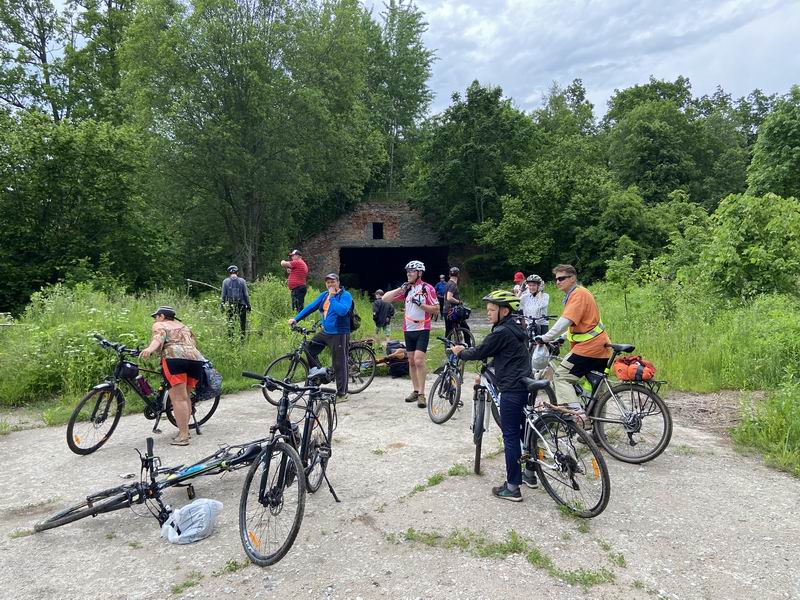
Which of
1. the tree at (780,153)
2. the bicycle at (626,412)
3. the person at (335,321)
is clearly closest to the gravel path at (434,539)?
the bicycle at (626,412)

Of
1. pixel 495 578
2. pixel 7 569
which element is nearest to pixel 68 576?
pixel 7 569

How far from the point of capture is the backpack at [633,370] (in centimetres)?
479

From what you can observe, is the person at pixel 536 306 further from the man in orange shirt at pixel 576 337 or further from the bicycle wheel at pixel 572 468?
the bicycle wheel at pixel 572 468

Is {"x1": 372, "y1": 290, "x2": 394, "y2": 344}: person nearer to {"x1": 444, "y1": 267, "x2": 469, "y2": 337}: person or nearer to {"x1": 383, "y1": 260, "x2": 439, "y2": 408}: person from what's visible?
{"x1": 444, "y1": 267, "x2": 469, "y2": 337}: person

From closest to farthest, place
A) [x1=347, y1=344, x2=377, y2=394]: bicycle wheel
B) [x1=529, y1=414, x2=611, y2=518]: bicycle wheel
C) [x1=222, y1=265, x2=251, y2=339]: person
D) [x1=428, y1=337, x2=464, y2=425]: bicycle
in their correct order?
1. [x1=529, y1=414, x2=611, y2=518]: bicycle wheel
2. [x1=428, y1=337, x2=464, y2=425]: bicycle
3. [x1=347, y1=344, x2=377, y2=394]: bicycle wheel
4. [x1=222, y1=265, x2=251, y2=339]: person

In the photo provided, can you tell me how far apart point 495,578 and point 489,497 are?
3.52 feet

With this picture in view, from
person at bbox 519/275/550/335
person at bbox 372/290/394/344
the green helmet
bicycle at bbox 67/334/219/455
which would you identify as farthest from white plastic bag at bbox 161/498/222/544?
person at bbox 372/290/394/344

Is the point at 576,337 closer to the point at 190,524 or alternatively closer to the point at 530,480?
the point at 530,480

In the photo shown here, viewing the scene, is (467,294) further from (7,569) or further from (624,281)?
(7,569)

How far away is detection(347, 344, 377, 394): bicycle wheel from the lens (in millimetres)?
8219

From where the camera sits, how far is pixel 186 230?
74.8 ft

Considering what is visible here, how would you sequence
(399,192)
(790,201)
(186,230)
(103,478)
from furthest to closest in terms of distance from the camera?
(399,192) → (186,230) → (790,201) → (103,478)

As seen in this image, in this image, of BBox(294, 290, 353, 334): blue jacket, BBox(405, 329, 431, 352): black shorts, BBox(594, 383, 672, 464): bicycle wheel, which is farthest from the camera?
BBox(294, 290, 353, 334): blue jacket

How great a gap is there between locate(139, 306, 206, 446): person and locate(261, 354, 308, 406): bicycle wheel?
180 centimetres
